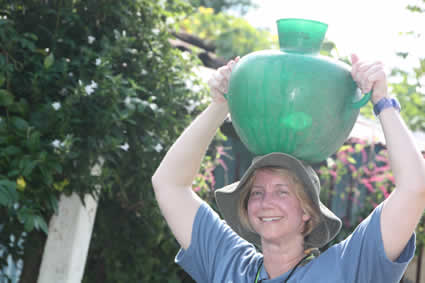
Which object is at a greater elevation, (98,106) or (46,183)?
(98,106)

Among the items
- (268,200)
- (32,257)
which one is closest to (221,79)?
(268,200)

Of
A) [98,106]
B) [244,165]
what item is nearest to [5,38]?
[98,106]

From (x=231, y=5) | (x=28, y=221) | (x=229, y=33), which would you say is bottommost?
(x=28, y=221)

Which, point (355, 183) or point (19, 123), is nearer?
point (19, 123)

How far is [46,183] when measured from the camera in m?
2.71

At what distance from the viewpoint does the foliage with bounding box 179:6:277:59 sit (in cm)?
892

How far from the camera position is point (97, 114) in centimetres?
292

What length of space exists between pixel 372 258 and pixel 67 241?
2067mm

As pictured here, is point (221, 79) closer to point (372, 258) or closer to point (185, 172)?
point (185, 172)

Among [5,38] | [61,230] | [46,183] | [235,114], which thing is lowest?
[61,230]

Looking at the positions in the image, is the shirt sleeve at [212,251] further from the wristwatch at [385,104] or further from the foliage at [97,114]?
the foliage at [97,114]

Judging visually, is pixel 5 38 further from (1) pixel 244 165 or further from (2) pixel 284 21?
(1) pixel 244 165

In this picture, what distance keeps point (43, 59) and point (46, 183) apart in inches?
27.6

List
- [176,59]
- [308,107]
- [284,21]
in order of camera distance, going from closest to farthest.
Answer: [308,107] → [284,21] → [176,59]
